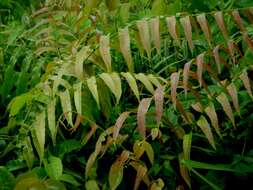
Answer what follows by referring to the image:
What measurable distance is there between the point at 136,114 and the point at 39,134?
1.14 feet

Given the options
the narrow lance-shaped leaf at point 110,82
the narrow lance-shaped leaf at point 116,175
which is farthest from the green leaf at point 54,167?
the narrow lance-shaped leaf at point 110,82

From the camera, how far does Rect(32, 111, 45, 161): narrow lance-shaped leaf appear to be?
1247 mm

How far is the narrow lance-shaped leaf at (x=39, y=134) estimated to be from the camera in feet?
4.09

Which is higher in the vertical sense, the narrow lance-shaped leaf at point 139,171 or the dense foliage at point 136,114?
the dense foliage at point 136,114

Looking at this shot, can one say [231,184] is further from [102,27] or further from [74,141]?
[102,27]

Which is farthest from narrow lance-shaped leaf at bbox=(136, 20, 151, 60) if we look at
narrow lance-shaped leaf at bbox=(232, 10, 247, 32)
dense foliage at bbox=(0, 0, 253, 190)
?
narrow lance-shaped leaf at bbox=(232, 10, 247, 32)

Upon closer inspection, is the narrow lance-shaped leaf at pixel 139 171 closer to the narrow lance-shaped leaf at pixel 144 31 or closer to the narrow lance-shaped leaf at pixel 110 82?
the narrow lance-shaped leaf at pixel 110 82

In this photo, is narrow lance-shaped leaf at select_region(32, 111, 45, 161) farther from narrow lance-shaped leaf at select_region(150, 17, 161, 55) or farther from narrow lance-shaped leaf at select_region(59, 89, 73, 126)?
narrow lance-shaped leaf at select_region(150, 17, 161, 55)

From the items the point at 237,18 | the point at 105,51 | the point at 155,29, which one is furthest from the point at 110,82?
the point at 237,18

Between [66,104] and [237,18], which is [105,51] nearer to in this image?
[66,104]

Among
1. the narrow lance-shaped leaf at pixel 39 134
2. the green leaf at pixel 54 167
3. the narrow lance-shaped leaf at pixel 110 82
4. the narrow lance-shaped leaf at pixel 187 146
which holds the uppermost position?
the narrow lance-shaped leaf at pixel 110 82

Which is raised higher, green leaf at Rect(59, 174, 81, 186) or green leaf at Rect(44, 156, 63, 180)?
green leaf at Rect(44, 156, 63, 180)

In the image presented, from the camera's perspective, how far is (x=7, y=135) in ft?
5.18

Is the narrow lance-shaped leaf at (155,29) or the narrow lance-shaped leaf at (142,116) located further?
the narrow lance-shaped leaf at (155,29)
